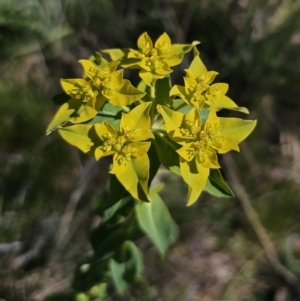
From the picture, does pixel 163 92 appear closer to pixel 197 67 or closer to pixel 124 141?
pixel 197 67

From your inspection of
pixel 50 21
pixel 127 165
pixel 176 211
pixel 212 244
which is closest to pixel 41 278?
pixel 176 211

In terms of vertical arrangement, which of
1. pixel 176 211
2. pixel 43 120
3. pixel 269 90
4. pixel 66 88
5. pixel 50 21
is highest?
pixel 66 88

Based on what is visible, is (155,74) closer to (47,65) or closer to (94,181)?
(94,181)

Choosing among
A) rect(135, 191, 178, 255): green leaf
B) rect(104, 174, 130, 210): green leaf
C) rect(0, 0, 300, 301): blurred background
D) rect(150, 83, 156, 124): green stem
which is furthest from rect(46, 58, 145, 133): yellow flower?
rect(0, 0, 300, 301): blurred background

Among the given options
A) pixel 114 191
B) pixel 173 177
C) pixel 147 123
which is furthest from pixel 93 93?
Answer: pixel 173 177

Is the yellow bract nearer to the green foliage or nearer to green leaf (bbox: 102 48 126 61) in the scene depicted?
the green foliage

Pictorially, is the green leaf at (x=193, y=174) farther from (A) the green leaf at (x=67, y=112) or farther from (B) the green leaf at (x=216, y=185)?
(A) the green leaf at (x=67, y=112)
